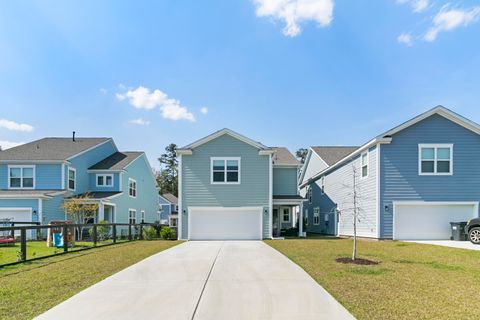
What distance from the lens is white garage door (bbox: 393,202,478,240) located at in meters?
17.4

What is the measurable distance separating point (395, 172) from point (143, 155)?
21.8 meters

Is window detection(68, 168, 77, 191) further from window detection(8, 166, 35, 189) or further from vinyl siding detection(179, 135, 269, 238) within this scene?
vinyl siding detection(179, 135, 269, 238)

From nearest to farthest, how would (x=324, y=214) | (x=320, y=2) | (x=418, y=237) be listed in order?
(x=320, y=2), (x=418, y=237), (x=324, y=214)

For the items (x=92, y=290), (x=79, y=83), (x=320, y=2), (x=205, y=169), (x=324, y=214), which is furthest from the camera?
(x=324, y=214)

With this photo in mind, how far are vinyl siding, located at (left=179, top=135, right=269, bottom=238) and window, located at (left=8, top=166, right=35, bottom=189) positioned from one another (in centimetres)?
1167

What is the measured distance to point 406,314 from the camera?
4.74 meters

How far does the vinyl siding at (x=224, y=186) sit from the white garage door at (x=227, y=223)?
373 millimetres

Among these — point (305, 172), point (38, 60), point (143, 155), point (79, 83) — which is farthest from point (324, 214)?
point (38, 60)

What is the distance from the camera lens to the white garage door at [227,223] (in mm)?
19859

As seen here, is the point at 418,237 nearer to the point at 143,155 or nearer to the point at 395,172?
the point at 395,172

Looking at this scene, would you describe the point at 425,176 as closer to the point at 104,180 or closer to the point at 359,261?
the point at 359,261

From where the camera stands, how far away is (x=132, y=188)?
2850cm

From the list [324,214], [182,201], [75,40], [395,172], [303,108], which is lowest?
[324,214]

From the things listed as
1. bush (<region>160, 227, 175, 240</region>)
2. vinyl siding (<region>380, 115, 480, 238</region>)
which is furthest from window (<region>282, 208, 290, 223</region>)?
vinyl siding (<region>380, 115, 480, 238</region>)
